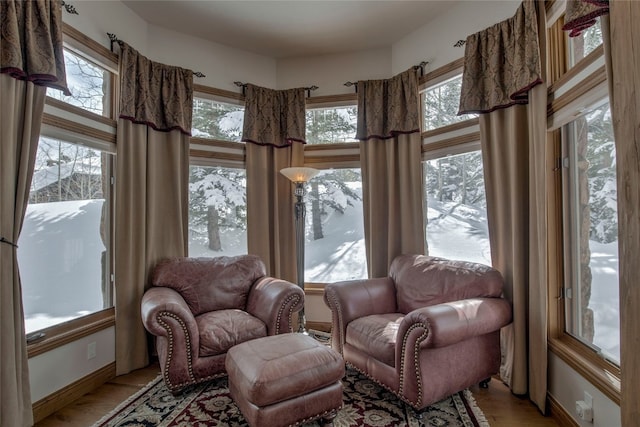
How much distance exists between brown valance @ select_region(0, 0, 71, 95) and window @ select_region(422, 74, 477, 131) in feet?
9.84

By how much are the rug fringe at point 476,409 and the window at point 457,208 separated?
3.54 feet

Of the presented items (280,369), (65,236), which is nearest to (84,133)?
(65,236)

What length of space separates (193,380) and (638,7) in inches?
115

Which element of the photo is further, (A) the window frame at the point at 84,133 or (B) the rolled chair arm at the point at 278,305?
(B) the rolled chair arm at the point at 278,305

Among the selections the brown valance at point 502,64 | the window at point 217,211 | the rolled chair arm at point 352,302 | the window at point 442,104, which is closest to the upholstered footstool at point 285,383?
the rolled chair arm at point 352,302

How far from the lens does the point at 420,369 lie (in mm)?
2014

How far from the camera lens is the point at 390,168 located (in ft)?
11.1

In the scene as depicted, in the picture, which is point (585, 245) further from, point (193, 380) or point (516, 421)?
→ point (193, 380)

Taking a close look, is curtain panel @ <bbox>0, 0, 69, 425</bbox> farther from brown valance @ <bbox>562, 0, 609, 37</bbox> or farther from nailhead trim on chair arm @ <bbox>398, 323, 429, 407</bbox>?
brown valance @ <bbox>562, 0, 609, 37</bbox>

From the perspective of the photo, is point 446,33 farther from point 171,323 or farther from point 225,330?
point 171,323

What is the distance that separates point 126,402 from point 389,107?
11.1 ft

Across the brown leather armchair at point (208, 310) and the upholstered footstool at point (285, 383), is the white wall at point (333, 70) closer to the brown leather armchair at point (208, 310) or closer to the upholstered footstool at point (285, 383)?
the brown leather armchair at point (208, 310)

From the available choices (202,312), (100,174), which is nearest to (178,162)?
(100,174)

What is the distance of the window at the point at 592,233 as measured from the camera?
179 centimetres
